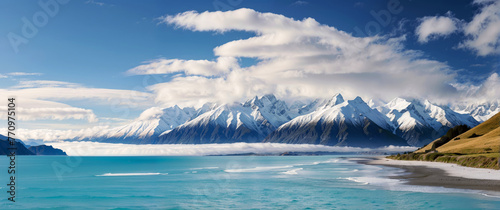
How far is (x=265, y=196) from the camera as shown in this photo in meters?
67.2

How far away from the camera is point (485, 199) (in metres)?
53.1

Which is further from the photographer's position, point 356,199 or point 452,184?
point 452,184

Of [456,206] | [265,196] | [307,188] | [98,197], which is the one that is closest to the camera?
[456,206]

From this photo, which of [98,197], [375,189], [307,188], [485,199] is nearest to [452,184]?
[375,189]

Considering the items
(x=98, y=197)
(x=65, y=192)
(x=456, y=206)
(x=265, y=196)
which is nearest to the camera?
(x=456, y=206)

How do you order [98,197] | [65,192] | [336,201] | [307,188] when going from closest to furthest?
[336,201]
[98,197]
[307,188]
[65,192]

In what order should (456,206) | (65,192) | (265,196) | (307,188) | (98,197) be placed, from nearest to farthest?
(456,206), (265,196), (98,197), (307,188), (65,192)

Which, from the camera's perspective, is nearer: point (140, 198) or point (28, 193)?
point (140, 198)

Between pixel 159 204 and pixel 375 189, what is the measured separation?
114ft

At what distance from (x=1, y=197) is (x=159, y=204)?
31.1 meters

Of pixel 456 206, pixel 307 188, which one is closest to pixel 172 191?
pixel 307 188

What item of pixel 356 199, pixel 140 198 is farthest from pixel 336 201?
pixel 140 198

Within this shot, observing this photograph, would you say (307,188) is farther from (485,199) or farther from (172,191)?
(485,199)

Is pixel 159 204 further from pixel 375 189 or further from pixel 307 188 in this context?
pixel 375 189
